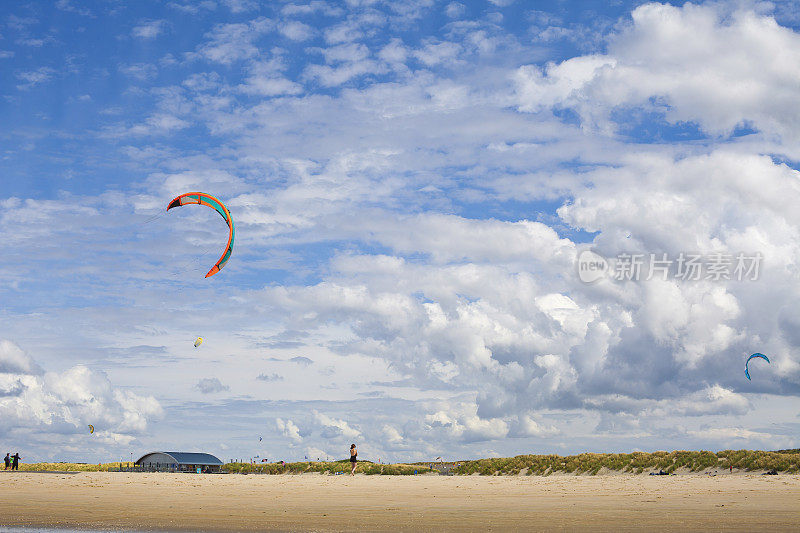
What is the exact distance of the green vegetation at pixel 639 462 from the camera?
107 feet

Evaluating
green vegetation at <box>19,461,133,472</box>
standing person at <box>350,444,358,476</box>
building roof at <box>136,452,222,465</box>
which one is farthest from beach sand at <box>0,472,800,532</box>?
building roof at <box>136,452,222,465</box>

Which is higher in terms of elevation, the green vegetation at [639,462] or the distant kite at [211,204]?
the distant kite at [211,204]

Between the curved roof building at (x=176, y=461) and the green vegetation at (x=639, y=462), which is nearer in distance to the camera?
the green vegetation at (x=639, y=462)

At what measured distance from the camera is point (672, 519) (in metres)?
15.0

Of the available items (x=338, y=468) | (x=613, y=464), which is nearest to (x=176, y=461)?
(x=338, y=468)

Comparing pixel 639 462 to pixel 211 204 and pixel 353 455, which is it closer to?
pixel 353 455

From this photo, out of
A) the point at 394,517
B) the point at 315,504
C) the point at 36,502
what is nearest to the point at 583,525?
the point at 394,517

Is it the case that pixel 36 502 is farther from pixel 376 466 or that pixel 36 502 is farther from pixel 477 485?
pixel 376 466

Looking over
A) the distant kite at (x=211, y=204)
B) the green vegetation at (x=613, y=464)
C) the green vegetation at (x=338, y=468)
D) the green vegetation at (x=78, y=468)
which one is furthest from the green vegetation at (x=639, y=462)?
the green vegetation at (x=78, y=468)

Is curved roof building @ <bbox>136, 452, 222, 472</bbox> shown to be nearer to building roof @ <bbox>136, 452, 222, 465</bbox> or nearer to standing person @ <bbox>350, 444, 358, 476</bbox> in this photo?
building roof @ <bbox>136, 452, 222, 465</bbox>

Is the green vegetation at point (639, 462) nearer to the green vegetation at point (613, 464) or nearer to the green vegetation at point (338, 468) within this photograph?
the green vegetation at point (613, 464)

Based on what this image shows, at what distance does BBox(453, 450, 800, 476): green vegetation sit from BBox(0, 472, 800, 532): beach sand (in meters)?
4.45

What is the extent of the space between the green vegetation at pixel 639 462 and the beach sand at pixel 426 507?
445cm

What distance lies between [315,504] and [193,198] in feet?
77.2
